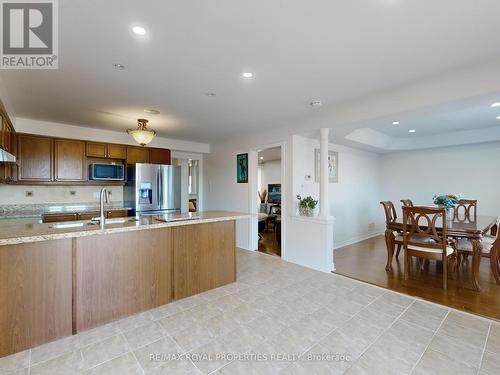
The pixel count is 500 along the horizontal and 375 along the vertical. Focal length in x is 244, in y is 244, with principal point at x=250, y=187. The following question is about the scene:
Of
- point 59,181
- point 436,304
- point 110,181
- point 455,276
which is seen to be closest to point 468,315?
point 436,304

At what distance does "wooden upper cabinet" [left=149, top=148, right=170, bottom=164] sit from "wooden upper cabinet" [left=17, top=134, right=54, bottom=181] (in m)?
1.61

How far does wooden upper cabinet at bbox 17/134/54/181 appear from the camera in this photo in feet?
12.2

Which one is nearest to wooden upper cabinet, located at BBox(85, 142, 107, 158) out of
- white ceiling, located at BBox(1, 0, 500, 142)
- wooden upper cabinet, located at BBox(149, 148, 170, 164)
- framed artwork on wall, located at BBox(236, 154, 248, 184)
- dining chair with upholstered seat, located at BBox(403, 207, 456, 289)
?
wooden upper cabinet, located at BBox(149, 148, 170, 164)

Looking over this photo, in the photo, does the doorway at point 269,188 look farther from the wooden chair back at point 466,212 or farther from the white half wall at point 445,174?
the wooden chair back at point 466,212

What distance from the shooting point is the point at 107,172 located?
14.4 ft

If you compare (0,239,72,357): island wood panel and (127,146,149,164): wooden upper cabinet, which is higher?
(127,146,149,164): wooden upper cabinet

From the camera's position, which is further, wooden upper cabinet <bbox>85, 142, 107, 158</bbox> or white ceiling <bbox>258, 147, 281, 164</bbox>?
white ceiling <bbox>258, 147, 281, 164</bbox>

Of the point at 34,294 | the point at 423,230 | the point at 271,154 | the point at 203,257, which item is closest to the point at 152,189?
the point at 203,257

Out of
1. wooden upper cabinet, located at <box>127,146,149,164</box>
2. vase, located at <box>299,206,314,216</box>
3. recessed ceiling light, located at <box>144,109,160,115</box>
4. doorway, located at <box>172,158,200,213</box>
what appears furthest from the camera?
doorway, located at <box>172,158,200,213</box>

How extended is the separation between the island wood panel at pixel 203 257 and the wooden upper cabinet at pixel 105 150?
108 inches

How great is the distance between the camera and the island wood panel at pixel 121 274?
2.18 m

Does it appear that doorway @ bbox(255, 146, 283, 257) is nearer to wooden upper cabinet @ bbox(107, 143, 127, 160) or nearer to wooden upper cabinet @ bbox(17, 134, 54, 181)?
wooden upper cabinet @ bbox(107, 143, 127, 160)

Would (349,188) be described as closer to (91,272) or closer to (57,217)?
(91,272)

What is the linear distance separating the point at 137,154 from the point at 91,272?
3.14 metres
